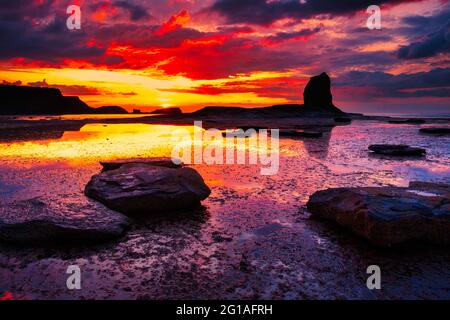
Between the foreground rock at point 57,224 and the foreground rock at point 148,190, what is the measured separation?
50 centimetres

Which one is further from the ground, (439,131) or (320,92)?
(320,92)

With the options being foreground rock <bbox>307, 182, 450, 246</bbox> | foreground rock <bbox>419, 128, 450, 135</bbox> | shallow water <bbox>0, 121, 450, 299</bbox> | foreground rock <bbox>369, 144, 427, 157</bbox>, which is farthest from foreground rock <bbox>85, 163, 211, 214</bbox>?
foreground rock <bbox>419, 128, 450, 135</bbox>

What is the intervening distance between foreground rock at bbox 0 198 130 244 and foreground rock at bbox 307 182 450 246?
2.61m

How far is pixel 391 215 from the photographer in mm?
3439

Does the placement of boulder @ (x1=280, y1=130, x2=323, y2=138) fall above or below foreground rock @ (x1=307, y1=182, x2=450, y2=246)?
above

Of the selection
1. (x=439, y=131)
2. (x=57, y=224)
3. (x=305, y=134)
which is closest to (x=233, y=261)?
(x=57, y=224)

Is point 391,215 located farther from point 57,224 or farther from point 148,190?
point 57,224

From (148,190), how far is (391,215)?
3032 mm

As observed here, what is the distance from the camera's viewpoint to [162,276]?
9.45ft

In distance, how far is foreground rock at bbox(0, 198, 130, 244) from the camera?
11.5 ft

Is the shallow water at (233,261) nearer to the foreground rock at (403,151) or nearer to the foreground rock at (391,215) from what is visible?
the foreground rock at (391,215)

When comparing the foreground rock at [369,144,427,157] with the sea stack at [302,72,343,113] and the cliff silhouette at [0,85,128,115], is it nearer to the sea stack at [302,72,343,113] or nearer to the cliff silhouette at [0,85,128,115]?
the sea stack at [302,72,343,113]

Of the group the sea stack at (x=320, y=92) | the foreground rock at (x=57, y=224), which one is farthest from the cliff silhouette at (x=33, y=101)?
the foreground rock at (x=57, y=224)
